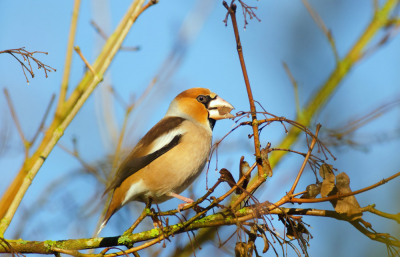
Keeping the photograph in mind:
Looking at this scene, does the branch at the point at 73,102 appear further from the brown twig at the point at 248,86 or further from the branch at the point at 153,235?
the brown twig at the point at 248,86

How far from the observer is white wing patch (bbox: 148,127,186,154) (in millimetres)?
4492

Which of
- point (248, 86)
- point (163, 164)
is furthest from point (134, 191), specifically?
point (248, 86)

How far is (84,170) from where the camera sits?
15.3 feet

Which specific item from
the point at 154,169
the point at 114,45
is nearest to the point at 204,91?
the point at 154,169

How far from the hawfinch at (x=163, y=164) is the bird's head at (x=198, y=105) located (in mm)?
217

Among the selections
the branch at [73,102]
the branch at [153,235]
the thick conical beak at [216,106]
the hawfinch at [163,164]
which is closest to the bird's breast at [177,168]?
the hawfinch at [163,164]

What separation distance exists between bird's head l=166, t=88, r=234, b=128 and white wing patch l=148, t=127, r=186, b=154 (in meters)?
0.57

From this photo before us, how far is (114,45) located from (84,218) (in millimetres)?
1959

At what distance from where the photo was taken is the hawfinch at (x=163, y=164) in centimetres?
416

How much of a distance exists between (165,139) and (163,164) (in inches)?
15.4

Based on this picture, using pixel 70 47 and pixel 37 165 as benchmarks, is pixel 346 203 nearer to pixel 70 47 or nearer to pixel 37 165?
pixel 37 165

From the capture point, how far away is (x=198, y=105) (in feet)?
17.8

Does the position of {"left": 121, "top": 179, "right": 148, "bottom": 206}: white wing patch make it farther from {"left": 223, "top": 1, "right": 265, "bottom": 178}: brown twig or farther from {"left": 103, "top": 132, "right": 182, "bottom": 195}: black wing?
{"left": 223, "top": 1, "right": 265, "bottom": 178}: brown twig

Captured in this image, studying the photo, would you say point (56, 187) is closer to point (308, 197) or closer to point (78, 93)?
point (78, 93)
